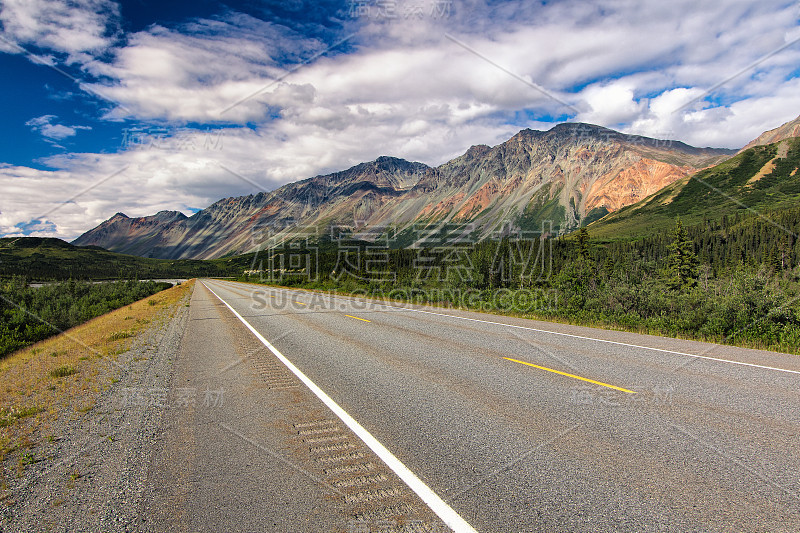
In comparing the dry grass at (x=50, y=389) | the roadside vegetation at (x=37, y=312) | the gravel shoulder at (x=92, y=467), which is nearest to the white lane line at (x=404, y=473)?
the gravel shoulder at (x=92, y=467)

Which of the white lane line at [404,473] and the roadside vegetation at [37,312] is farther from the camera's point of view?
the roadside vegetation at [37,312]

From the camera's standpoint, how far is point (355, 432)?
4.96m

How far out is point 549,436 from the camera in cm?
466

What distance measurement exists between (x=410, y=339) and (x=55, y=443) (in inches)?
321

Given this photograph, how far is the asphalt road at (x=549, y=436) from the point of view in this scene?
128 inches

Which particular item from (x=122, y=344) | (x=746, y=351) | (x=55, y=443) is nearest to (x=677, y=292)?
(x=746, y=351)

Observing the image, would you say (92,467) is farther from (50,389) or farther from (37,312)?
(37,312)

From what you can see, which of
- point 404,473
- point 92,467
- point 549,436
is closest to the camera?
point 404,473

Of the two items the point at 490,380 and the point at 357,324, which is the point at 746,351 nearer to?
the point at 490,380

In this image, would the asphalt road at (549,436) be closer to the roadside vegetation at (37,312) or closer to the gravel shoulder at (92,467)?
the gravel shoulder at (92,467)

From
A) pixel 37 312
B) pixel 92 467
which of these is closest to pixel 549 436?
pixel 92 467

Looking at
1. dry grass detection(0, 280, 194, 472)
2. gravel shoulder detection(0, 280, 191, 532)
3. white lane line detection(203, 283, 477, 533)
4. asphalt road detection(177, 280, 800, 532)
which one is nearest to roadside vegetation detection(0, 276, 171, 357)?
dry grass detection(0, 280, 194, 472)

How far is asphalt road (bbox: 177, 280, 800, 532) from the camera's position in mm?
3260

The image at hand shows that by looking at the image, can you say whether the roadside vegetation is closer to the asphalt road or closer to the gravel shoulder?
the gravel shoulder
